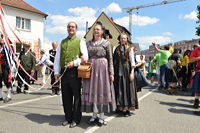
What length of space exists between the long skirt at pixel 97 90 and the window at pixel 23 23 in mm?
22098

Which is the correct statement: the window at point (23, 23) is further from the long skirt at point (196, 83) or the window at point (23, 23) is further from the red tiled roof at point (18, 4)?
the long skirt at point (196, 83)

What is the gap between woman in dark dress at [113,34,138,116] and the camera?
4.06m

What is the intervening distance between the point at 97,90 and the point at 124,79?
0.95 metres

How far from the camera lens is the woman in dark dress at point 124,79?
4.06m

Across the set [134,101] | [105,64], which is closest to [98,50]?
[105,64]

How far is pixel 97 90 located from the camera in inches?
134

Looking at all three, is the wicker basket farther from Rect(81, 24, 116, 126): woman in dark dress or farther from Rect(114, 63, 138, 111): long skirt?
Rect(114, 63, 138, 111): long skirt

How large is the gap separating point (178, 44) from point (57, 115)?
123 metres

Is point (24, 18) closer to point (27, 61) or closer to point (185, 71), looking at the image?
point (27, 61)

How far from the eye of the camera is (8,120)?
3.70 metres

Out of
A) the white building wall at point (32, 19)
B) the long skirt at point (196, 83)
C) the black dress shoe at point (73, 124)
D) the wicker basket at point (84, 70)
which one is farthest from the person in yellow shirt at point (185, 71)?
the white building wall at point (32, 19)

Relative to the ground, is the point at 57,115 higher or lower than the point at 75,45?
lower

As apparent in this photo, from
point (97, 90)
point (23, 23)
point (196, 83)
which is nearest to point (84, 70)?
point (97, 90)

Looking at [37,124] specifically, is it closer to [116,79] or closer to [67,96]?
[67,96]
